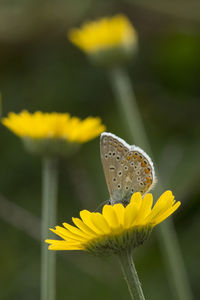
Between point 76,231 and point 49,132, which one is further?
point 49,132

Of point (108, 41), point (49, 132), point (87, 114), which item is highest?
point (87, 114)

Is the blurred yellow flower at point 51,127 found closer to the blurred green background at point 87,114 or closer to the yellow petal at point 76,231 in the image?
the yellow petal at point 76,231

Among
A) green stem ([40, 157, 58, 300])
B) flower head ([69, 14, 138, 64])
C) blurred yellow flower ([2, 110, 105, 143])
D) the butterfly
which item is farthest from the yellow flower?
flower head ([69, 14, 138, 64])

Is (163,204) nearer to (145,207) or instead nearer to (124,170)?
(145,207)

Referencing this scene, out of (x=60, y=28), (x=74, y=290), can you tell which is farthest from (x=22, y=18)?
(x=74, y=290)

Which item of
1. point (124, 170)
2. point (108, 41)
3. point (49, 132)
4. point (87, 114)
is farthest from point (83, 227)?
point (87, 114)

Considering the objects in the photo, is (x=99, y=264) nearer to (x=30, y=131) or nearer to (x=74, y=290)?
(x=74, y=290)
